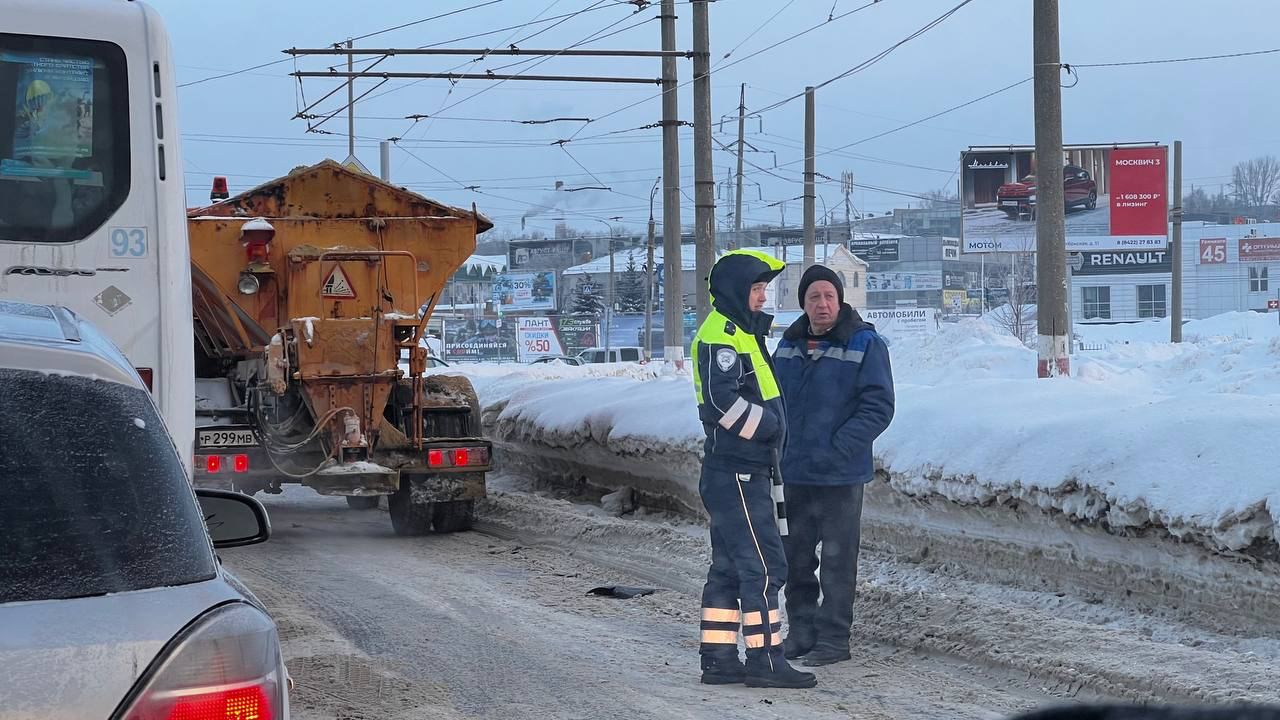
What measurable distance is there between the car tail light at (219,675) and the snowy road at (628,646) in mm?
3405

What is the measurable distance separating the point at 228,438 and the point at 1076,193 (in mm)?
43207

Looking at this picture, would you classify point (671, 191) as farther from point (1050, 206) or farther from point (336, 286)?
point (336, 286)

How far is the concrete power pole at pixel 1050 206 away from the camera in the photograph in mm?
15227

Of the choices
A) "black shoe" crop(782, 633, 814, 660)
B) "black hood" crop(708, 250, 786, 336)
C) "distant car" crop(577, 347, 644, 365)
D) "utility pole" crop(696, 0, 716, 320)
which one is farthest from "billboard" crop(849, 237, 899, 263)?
"black hood" crop(708, 250, 786, 336)

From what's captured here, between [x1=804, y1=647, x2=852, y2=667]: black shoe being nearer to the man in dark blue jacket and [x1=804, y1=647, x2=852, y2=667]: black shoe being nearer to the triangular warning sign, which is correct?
the man in dark blue jacket

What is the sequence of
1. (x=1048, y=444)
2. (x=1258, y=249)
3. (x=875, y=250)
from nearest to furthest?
(x=1048, y=444), (x=1258, y=249), (x=875, y=250)

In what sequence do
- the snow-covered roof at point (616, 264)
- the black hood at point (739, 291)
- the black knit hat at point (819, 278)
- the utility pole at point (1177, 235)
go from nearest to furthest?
the black hood at point (739, 291), the black knit hat at point (819, 278), the utility pole at point (1177, 235), the snow-covered roof at point (616, 264)

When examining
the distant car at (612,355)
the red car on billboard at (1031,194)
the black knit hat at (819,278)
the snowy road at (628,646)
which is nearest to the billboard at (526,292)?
the distant car at (612,355)

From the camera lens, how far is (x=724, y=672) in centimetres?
639

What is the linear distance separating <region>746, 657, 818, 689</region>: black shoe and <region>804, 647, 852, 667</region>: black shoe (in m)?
0.46

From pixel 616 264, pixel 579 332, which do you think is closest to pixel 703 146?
pixel 579 332

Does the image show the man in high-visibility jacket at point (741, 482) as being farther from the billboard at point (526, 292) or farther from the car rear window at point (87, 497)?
the billboard at point (526, 292)

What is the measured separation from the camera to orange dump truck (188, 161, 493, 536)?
37.0 ft

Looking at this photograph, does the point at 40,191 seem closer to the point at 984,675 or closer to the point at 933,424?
the point at 984,675
